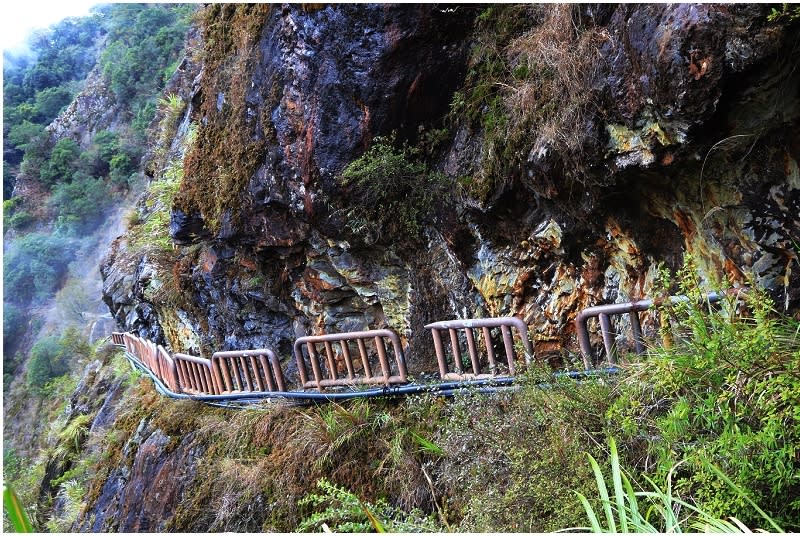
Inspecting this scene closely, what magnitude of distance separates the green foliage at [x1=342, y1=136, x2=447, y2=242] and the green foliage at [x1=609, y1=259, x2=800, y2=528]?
10.2ft

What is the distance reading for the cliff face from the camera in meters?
3.57

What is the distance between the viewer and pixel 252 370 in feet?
23.0

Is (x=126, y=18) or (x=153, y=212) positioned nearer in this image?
(x=153, y=212)

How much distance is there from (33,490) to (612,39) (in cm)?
1510

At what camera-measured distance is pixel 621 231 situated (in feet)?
14.9

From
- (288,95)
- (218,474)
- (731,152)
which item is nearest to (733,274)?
(731,152)

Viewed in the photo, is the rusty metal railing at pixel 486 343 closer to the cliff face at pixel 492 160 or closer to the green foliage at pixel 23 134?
the cliff face at pixel 492 160

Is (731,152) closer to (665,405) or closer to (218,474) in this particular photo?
(665,405)

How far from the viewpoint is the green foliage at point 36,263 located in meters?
28.0

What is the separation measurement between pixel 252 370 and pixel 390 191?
276 cm

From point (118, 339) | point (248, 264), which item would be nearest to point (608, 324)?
point (248, 264)

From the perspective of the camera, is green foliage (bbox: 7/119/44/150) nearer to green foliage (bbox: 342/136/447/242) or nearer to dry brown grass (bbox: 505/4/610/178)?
green foliage (bbox: 342/136/447/242)

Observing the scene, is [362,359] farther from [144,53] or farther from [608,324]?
[144,53]

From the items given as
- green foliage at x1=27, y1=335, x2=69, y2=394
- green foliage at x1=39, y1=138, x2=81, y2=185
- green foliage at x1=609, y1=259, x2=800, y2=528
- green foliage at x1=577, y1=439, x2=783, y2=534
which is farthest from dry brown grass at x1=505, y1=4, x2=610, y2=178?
green foliage at x1=39, y1=138, x2=81, y2=185
